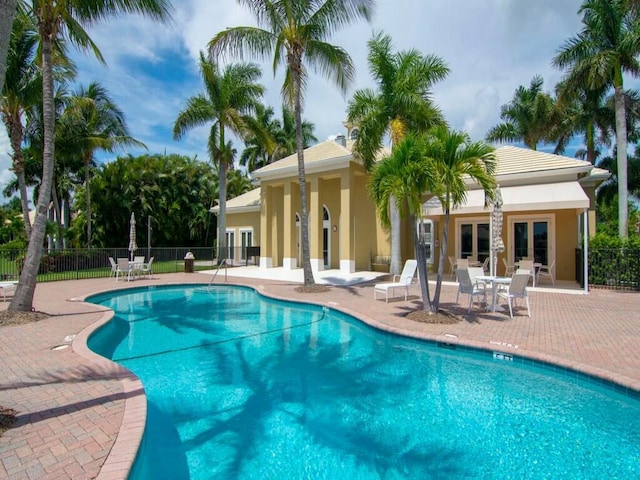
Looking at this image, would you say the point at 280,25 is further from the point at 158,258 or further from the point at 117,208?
the point at 117,208

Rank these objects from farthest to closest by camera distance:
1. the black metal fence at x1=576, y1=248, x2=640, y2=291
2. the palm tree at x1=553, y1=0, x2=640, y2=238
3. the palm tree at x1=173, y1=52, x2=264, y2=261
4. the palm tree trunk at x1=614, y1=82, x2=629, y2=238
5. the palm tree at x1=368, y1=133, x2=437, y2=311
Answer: the palm tree at x1=173, y1=52, x2=264, y2=261 → the palm tree trunk at x1=614, y1=82, x2=629, y2=238 → the palm tree at x1=553, y1=0, x2=640, y2=238 → the black metal fence at x1=576, y1=248, x2=640, y2=291 → the palm tree at x1=368, y1=133, x2=437, y2=311

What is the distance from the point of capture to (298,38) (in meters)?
15.7

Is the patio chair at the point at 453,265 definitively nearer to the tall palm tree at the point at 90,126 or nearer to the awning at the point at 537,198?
the awning at the point at 537,198

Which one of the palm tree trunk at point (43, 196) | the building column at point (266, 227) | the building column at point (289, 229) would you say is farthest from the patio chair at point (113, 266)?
the building column at point (289, 229)

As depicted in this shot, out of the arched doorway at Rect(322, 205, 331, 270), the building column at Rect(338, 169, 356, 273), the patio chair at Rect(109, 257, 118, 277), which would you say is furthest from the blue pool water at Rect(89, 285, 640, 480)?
the arched doorway at Rect(322, 205, 331, 270)

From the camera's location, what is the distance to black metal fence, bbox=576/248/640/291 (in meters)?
15.8

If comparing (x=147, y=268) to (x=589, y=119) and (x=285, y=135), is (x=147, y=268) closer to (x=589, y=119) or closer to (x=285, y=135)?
(x=285, y=135)

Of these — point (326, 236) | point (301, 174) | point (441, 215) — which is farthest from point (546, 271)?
point (301, 174)

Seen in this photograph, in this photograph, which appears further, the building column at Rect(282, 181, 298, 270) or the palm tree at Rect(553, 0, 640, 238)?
the building column at Rect(282, 181, 298, 270)

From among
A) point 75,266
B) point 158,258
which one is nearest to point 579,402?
point 75,266

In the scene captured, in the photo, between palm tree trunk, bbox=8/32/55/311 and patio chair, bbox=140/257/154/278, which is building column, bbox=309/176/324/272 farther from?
palm tree trunk, bbox=8/32/55/311

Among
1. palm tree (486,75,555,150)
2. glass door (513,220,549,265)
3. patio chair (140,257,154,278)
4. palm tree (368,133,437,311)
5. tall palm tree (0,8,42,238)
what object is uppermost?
palm tree (486,75,555,150)

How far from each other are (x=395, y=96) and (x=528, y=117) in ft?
74.5

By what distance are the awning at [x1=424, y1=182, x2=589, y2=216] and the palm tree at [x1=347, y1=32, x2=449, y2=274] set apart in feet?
15.9
